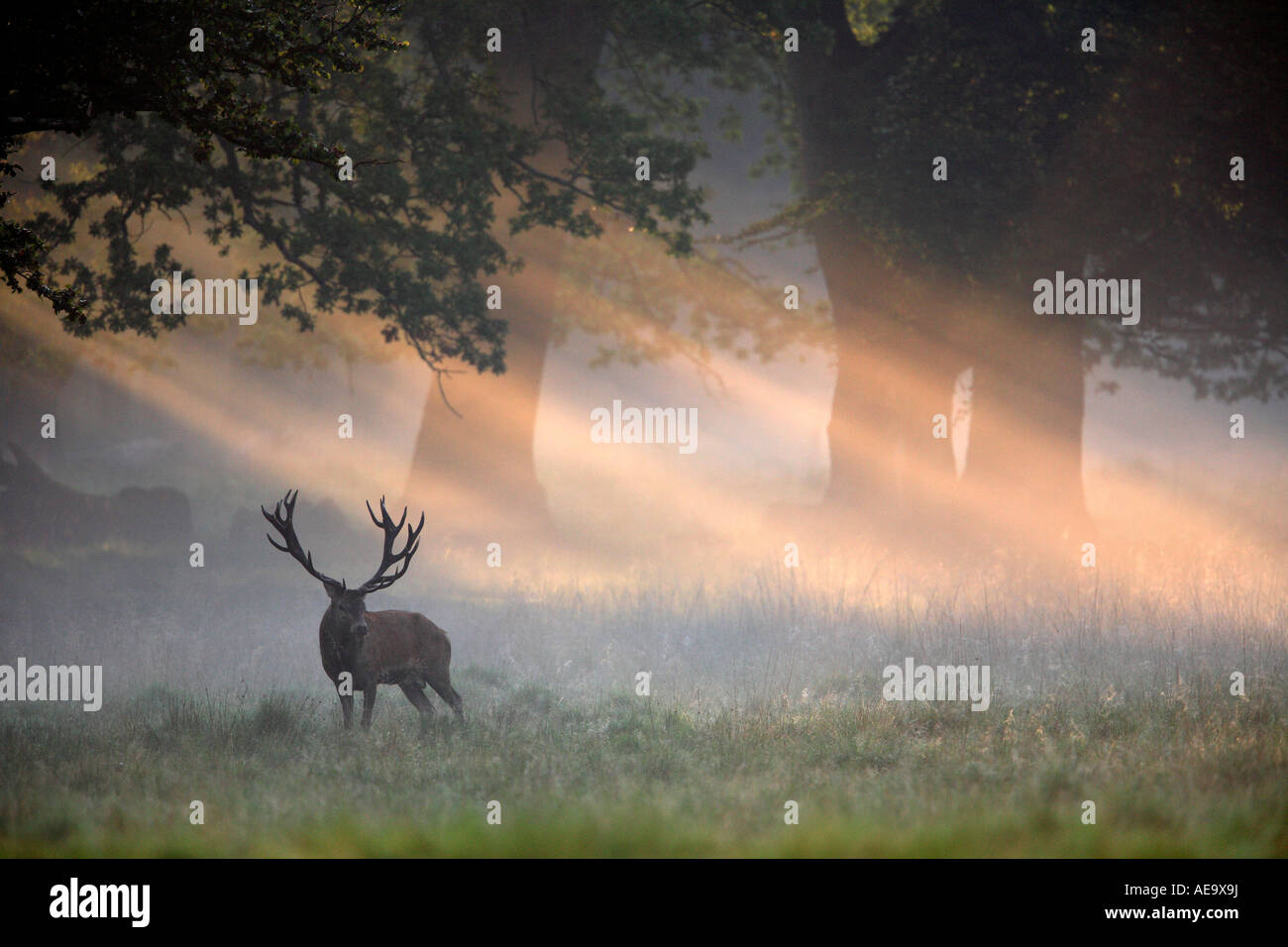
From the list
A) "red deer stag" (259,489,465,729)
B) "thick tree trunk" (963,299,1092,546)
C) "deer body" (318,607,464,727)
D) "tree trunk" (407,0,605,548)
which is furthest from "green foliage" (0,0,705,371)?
"thick tree trunk" (963,299,1092,546)

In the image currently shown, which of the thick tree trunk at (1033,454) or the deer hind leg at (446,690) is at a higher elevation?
the thick tree trunk at (1033,454)

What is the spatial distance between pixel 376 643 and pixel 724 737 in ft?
10.6

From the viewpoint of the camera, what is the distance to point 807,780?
7.80m

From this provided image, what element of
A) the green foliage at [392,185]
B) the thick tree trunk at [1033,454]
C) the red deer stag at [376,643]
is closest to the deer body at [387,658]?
the red deer stag at [376,643]

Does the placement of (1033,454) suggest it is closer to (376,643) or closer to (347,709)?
(376,643)

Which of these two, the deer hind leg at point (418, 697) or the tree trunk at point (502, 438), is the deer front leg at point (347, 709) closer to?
the deer hind leg at point (418, 697)

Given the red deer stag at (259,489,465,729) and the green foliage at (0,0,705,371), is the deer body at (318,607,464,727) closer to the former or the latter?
the red deer stag at (259,489,465,729)

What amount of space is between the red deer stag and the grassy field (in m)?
0.38

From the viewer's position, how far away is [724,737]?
9.06m

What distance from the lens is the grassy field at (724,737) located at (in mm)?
6379

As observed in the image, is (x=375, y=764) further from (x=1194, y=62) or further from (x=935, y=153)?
(x=1194, y=62)

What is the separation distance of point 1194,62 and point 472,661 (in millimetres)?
12715

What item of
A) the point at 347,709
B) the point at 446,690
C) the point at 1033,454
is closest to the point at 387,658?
the point at 347,709

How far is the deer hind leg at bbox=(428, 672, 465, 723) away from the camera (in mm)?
10042
